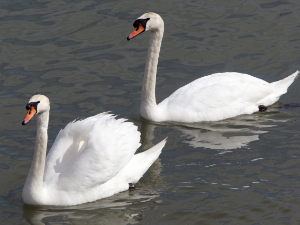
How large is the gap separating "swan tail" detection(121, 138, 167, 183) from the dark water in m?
0.21

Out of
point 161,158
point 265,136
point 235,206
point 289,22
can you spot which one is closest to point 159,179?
point 161,158

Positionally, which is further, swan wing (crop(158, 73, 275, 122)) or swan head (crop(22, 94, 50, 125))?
swan wing (crop(158, 73, 275, 122))

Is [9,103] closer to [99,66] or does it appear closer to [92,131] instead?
[99,66]

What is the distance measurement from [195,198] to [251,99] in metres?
3.47

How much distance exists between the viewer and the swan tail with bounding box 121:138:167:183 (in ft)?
25.8

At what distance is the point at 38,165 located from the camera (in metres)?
7.16

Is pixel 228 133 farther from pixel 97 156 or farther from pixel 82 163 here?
pixel 82 163

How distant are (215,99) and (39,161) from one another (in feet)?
13.2

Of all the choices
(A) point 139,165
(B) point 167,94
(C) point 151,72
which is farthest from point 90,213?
(B) point 167,94

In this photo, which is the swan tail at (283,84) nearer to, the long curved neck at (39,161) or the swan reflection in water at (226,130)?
the swan reflection in water at (226,130)

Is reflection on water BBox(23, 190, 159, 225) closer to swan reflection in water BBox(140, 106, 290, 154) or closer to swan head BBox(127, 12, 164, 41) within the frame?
swan reflection in water BBox(140, 106, 290, 154)

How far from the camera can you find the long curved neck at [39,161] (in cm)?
706

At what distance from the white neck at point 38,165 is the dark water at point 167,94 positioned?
0.29m

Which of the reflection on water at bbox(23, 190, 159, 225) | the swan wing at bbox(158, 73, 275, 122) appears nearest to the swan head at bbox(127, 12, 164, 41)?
the swan wing at bbox(158, 73, 275, 122)
